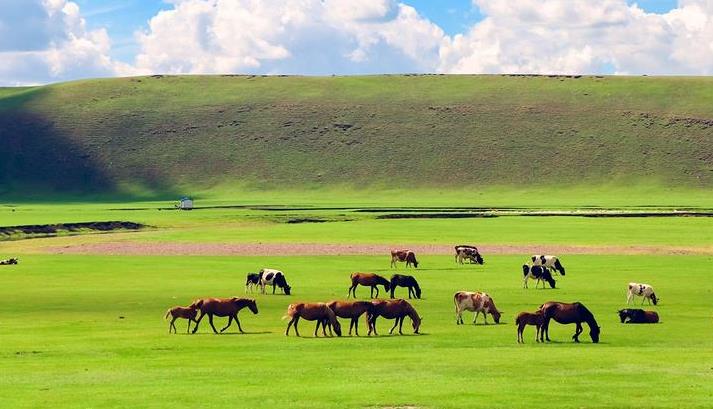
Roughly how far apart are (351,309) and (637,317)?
9.20m

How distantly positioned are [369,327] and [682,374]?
33.8 ft

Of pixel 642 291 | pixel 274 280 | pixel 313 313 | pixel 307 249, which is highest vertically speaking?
pixel 307 249

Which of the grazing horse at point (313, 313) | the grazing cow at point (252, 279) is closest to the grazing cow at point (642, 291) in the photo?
the grazing horse at point (313, 313)

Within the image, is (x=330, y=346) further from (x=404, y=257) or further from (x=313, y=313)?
→ (x=404, y=257)

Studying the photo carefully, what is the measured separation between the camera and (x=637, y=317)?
3769 cm

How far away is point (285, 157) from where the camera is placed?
Result: 653 ft

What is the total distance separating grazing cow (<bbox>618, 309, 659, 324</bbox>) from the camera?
124ft

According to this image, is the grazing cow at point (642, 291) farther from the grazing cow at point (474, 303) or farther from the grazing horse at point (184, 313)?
the grazing horse at point (184, 313)

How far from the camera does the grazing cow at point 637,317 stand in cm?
3769

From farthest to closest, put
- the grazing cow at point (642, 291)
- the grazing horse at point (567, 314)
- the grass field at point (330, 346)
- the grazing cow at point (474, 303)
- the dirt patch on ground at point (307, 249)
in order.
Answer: the dirt patch on ground at point (307, 249)
the grazing cow at point (642, 291)
the grazing cow at point (474, 303)
the grazing horse at point (567, 314)
the grass field at point (330, 346)

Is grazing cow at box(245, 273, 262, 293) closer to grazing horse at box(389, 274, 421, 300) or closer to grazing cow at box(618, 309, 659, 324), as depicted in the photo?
grazing horse at box(389, 274, 421, 300)

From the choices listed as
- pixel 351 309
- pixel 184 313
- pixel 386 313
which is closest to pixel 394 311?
pixel 386 313

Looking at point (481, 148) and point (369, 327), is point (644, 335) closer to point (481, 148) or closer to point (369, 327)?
point (369, 327)

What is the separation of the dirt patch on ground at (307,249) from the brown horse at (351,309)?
3450 cm
